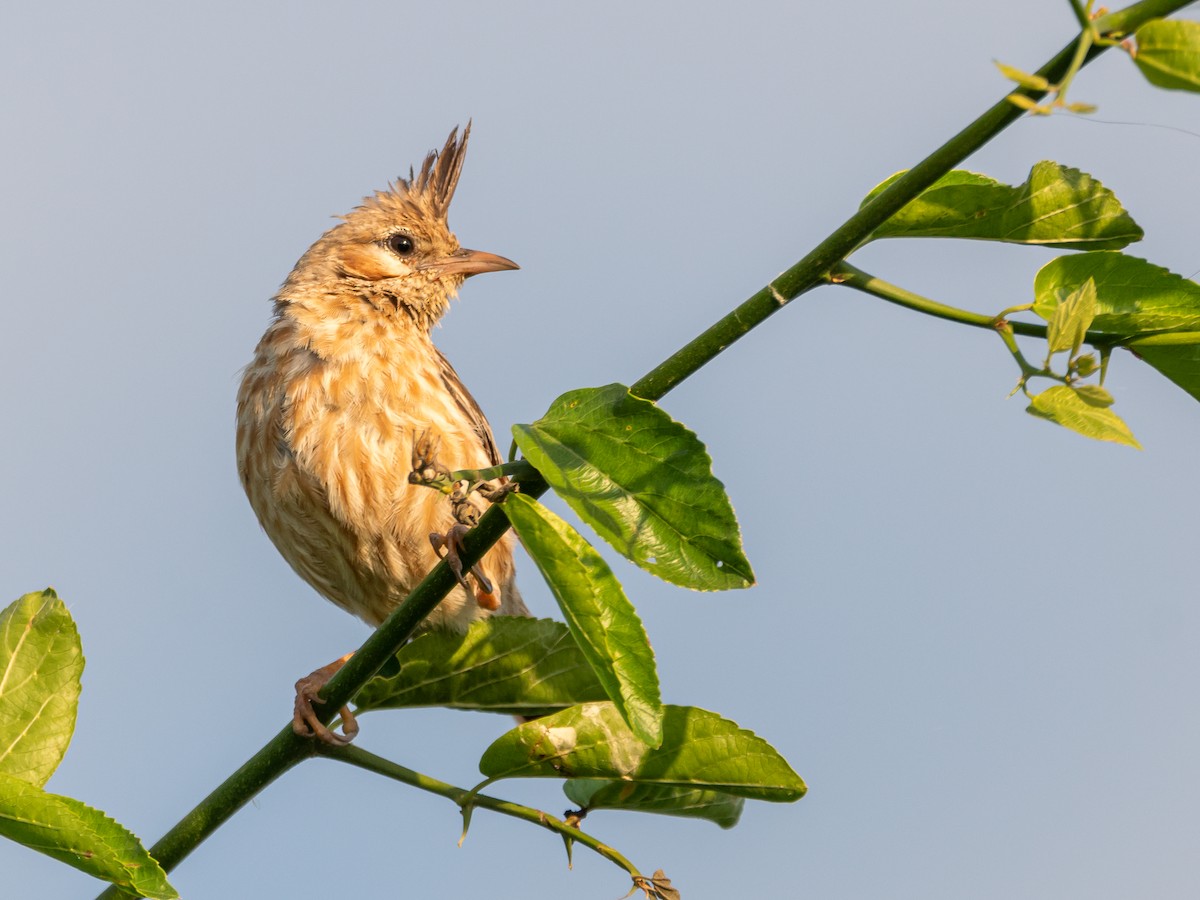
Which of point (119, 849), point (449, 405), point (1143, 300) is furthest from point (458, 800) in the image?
point (449, 405)

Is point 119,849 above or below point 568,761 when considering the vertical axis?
below

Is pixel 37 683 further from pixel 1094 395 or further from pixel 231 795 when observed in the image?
pixel 1094 395

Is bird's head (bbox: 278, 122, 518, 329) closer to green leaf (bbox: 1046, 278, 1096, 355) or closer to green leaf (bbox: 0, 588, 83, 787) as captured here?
green leaf (bbox: 0, 588, 83, 787)

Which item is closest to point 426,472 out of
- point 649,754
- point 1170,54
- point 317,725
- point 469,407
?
A: point 317,725

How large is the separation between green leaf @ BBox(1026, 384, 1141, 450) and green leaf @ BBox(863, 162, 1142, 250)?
0.51m

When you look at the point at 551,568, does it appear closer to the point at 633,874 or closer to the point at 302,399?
the point at 633,874

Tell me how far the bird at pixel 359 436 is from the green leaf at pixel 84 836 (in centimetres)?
304

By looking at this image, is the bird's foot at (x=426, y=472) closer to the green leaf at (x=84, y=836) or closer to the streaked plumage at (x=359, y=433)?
the green leaf at (x=84, y=836)

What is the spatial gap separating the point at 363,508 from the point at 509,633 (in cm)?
303

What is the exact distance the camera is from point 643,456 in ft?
7.08

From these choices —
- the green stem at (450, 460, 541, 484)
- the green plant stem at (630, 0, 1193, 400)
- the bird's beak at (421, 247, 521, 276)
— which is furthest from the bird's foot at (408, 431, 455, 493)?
the bird's beak at (421, 247, 521, 276)

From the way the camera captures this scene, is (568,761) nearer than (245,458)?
Yes

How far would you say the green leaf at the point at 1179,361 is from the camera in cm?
224

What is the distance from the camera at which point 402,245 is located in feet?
25.7
